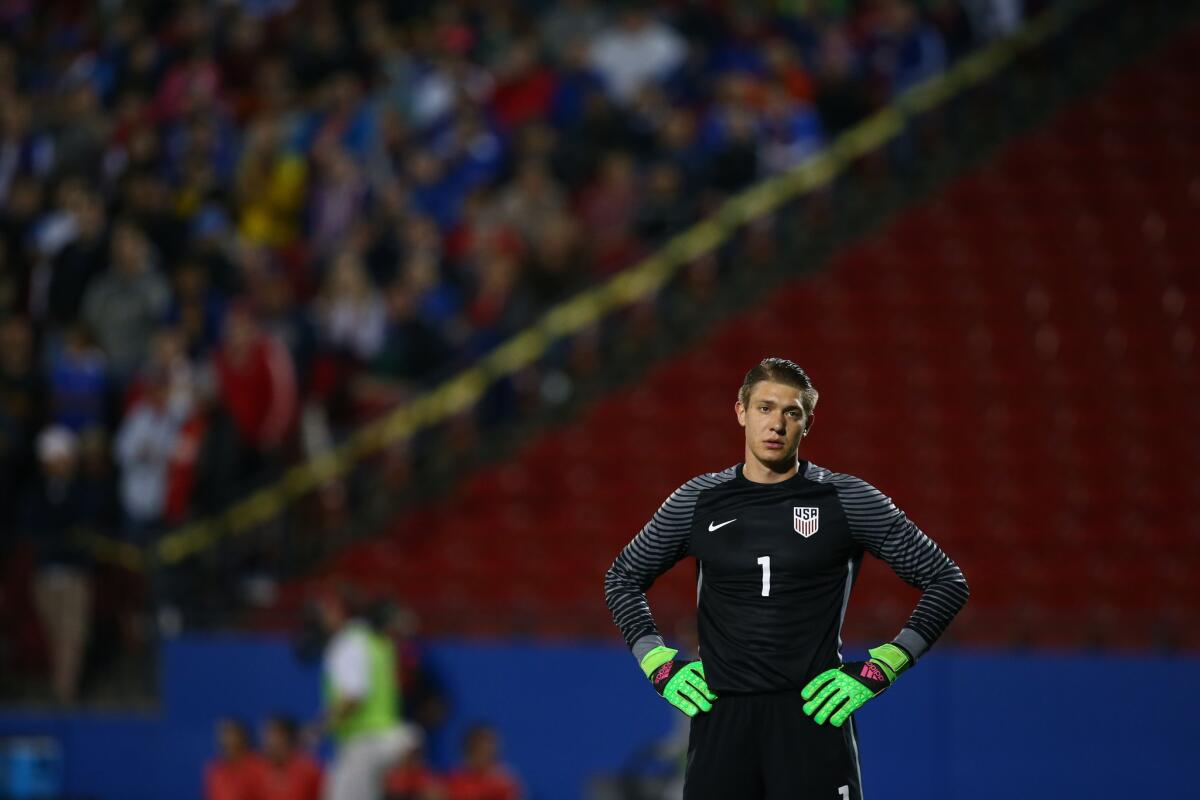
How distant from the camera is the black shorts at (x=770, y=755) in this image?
5.22 metres

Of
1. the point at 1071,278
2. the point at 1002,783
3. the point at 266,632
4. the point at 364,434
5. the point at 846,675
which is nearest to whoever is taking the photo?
the point at 846,675

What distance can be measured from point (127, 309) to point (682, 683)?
8.84m

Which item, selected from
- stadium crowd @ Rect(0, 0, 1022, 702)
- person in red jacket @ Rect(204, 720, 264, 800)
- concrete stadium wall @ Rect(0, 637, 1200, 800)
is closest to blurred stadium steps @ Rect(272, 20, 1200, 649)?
concrete stadium wall @ Rect(0, 637, 1200, 800)

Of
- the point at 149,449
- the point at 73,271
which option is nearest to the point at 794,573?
the point at 149,449

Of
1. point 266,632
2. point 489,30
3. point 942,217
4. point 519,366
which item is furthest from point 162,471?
point 942,217

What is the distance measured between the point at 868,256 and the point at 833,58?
1.61 m

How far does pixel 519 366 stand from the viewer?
45.5ft

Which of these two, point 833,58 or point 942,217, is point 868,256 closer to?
point 942,217

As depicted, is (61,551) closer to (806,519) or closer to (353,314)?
(353,314)

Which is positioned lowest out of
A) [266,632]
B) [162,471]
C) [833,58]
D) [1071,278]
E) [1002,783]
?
[1002,783]

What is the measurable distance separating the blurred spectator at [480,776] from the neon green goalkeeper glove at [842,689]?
6.44 m

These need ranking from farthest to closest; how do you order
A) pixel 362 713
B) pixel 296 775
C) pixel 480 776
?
pixel 480 776 < pixel 296 775 < pixel 362 713

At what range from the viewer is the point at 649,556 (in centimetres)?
556

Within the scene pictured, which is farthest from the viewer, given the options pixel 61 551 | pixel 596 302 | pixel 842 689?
pixel 596 302
